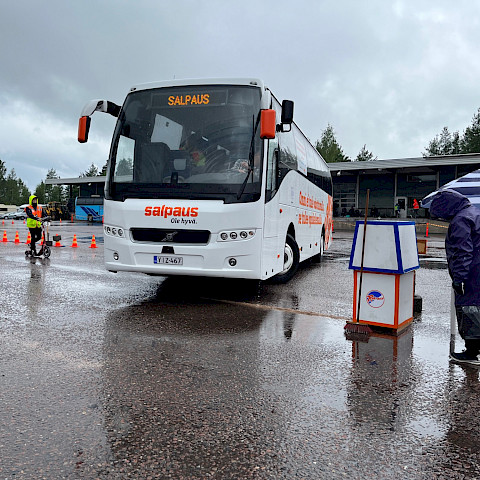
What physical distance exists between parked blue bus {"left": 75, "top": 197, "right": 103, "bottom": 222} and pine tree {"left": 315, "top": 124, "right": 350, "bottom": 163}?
1399 inches

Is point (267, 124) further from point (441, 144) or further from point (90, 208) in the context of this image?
point (441, 144)

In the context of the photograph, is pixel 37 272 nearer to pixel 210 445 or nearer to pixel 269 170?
pixel 269 170

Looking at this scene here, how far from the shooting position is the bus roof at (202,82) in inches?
290

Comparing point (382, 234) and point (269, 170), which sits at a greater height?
point (269, 170)

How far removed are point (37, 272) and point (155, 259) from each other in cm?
462

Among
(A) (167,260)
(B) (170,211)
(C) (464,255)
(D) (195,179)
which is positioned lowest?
(A) (167,260)

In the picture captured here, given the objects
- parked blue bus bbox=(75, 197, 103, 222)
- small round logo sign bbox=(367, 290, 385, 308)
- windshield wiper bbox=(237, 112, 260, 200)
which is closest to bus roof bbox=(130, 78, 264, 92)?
windshield wiper bbox=(237, 112, 260, 200)

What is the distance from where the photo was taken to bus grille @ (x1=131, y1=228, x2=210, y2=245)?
6891 mm

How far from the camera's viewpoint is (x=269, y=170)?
7336 mm

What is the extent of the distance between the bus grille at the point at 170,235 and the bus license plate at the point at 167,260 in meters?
0.25

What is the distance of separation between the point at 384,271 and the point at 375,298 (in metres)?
0.38

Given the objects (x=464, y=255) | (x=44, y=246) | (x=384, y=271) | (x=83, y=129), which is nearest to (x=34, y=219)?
(x=44, y=246)

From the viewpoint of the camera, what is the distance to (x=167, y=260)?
7004mm

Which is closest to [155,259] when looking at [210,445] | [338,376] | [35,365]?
[35,365]
